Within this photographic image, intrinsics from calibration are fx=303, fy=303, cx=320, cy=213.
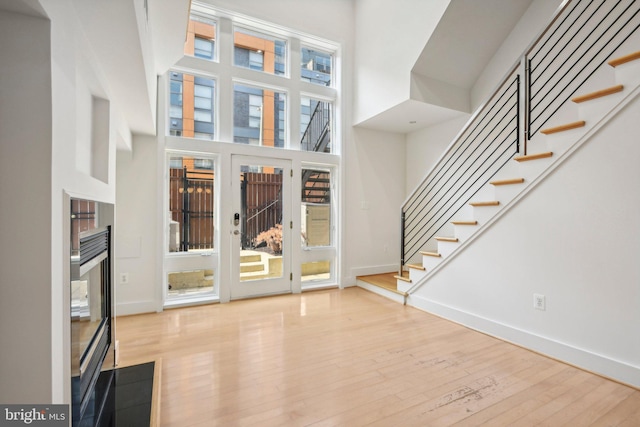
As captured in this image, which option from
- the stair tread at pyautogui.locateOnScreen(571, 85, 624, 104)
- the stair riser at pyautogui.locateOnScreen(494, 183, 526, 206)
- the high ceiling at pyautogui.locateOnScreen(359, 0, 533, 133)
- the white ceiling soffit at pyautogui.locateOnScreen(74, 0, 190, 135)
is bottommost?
the stair riser at pyautogui.locateOnScreen(494, 183, 526, 206)

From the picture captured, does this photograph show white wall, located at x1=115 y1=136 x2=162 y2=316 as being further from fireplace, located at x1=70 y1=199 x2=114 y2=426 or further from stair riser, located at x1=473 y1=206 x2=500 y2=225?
stair riser, located at x1=473 y1=206 x2=500 y2=225

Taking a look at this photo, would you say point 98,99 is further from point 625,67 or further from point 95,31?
point 625,67

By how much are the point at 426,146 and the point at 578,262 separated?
2.96m

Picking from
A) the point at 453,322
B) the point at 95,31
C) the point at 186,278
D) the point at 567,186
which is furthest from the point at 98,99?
the point at 453,322

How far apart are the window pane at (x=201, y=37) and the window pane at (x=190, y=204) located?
135 cm

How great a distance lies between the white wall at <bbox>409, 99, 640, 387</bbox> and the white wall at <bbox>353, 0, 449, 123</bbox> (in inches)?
79.7

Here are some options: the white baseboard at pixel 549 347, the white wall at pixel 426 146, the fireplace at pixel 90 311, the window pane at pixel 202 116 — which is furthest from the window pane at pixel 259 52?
the white baseboard at pixel 549 347

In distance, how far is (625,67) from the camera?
6.79 ft

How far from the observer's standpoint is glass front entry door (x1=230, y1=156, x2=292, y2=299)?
4000 mm

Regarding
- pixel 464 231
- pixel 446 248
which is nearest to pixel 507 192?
pixel 464 231

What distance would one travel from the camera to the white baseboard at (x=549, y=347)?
206cm

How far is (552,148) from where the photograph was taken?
95.4 inches

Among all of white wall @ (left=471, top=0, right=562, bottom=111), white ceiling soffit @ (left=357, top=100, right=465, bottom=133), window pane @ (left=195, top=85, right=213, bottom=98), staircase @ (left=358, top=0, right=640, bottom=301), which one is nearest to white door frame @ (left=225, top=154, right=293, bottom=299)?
window pane @ (left=195, top=85, right=213, bottom=98)

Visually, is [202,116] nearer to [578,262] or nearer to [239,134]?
[239,134]
